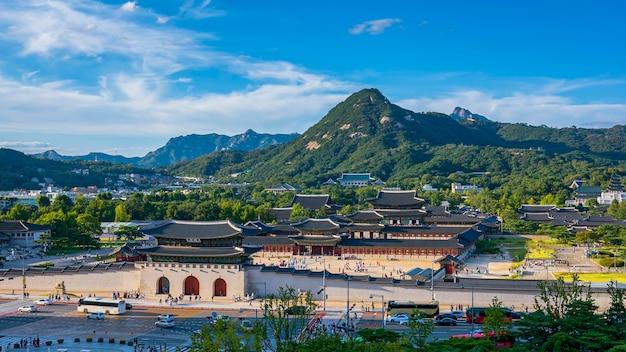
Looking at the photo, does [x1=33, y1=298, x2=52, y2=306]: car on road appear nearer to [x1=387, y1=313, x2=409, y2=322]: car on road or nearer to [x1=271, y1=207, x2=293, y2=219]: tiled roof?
[x1=387, y1=313, x2=409, y2=322]: car on road

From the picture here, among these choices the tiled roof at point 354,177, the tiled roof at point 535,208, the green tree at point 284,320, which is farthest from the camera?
the tiled roof at point 354,177

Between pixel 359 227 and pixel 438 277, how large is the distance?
24.7 meters

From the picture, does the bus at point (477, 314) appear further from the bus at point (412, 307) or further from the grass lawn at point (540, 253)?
the grass lawn at point (540, 253)

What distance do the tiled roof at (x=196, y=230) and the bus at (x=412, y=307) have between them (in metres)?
11.7

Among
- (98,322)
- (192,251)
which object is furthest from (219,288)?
(98,322)

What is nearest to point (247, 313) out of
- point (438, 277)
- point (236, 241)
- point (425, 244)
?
point (236, 241)

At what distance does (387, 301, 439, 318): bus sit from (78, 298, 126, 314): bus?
51.8ft

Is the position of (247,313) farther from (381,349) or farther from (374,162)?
(374,162)

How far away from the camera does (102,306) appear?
37688 millimetres

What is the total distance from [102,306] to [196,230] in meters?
8.43

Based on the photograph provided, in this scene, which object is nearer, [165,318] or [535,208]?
[165,318]

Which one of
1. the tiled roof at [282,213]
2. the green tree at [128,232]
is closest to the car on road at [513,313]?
the green tree at [128,232]

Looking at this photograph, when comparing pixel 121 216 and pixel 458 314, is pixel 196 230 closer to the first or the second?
pixel 458 314

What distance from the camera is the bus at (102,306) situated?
37.4 m
